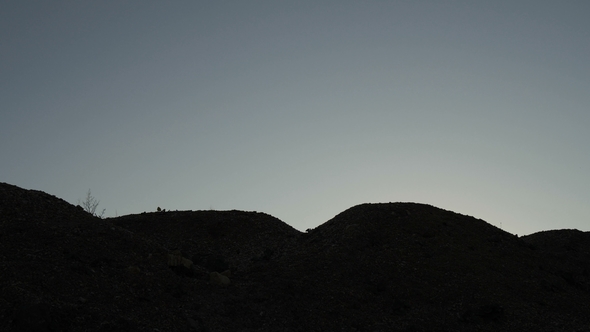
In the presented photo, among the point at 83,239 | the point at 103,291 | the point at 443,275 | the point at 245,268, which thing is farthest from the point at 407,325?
the point at 83,239

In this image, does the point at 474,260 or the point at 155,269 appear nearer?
the point at 155,269

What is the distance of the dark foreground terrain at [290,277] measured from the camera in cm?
1339

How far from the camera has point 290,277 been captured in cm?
1747

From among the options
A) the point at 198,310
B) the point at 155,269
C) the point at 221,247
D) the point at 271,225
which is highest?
the point at 271,225

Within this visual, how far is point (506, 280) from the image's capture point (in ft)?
59.3

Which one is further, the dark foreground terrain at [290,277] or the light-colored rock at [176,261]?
the light-colored rock at [176,261]

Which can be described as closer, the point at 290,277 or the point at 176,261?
the point at 176,261

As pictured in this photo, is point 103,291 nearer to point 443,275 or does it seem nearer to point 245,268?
point 245,268

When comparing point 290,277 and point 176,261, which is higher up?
point 176,261

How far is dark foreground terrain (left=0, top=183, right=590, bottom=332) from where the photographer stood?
1339 cm

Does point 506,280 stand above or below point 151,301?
above

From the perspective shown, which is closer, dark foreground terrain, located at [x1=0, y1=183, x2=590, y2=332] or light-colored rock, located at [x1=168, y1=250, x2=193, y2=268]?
dark foreground terrain, located at [x1=0, y1=183, x2=590, y2=332]

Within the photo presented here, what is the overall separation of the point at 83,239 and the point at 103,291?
305 centimetres

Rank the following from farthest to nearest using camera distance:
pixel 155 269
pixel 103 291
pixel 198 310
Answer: pixel 155 269 → pixel 198 310 → pixel 103 291
